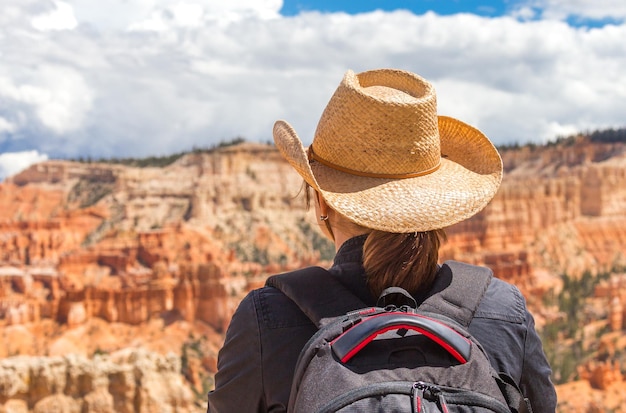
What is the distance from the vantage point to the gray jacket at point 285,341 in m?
1.59

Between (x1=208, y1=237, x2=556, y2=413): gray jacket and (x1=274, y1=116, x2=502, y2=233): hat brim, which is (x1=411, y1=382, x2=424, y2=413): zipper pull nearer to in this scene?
(x1=208, y1=237, x2=556, y2=413): gray jacket

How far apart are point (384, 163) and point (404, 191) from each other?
91mm

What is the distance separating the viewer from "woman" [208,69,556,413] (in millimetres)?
1607

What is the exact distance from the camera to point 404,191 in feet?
5.88

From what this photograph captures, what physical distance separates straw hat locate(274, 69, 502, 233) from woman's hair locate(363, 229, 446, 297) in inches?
1.4

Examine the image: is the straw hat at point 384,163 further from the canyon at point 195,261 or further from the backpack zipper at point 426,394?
the canyon at point 195,261

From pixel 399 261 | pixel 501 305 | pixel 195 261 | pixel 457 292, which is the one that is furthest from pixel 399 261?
pixel 195 261

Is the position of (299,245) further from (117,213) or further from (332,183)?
(332,183)

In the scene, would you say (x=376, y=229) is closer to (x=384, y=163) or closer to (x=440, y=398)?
(x=384, y=163)

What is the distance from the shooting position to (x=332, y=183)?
1.84 metres

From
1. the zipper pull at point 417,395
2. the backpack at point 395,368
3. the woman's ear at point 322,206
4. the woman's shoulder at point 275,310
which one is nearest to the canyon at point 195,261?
the woman's ear at point 322,206

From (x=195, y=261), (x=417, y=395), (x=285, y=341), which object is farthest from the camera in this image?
(x=195, y=261)

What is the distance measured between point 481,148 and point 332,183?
0.56 metres

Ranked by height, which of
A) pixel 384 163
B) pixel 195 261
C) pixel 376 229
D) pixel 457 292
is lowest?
pixel 195 261
